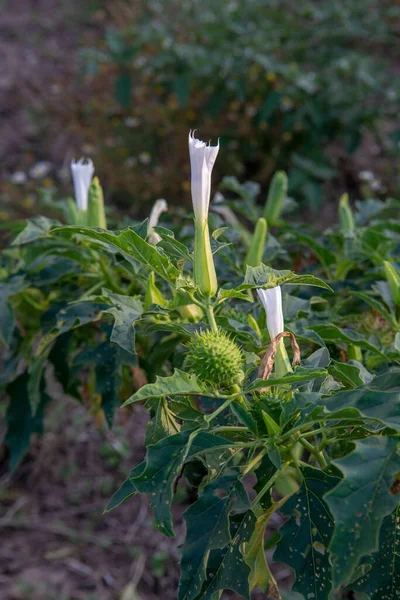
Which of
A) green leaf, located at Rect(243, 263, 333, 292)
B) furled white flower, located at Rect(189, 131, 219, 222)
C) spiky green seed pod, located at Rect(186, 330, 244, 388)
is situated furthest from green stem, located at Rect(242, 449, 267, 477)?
furled white flower, located at Rect(189, 131, 219, 222)

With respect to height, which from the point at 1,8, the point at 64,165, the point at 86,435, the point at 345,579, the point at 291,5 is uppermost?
the point at 1,8

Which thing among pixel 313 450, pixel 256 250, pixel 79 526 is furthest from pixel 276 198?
pixel 79 526

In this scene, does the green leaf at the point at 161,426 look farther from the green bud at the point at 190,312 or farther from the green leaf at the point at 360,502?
the green leaf at the point at 360,502

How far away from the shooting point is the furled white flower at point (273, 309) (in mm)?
978

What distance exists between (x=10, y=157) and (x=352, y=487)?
4263 millimetres

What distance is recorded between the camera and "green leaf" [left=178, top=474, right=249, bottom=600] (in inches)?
33.3

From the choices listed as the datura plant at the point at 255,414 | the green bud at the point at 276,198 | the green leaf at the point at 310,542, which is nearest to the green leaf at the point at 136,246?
the datura plant at the point at 255,414

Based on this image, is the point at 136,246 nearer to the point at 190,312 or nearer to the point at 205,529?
the point at 190,312

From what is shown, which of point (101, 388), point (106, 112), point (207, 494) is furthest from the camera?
point (106, 112)

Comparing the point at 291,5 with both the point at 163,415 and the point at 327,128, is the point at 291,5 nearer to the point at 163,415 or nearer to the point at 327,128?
the point at 327,128

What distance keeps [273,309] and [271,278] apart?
2.7 inches

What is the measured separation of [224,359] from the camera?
91 centimetres

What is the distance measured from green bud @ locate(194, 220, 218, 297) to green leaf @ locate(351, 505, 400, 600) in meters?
0.38

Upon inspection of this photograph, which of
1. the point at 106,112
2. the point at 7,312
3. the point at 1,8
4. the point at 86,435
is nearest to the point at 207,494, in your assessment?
the point at 7,312
